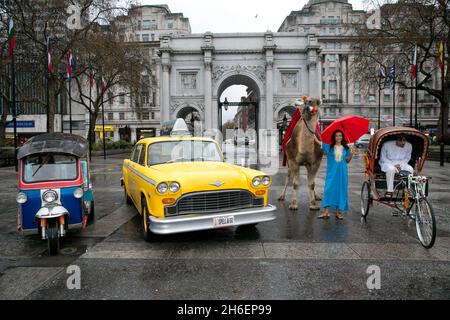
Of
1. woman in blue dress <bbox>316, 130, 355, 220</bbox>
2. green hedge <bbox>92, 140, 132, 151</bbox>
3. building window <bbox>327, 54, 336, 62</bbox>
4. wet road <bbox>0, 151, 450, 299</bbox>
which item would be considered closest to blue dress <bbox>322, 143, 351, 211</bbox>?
woman in blue dress <bbox>316, 130, 355, 220</bbox>

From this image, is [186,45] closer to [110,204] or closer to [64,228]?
[110,204]

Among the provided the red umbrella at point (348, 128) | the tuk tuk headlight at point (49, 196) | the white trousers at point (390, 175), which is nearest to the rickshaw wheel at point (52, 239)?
the tuk tuk headlight at point (49, 196)

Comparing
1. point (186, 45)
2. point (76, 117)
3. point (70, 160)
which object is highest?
point (186, 45)

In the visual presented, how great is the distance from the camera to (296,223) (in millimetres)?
7059

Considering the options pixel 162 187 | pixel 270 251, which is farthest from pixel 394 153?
pixel 162 187

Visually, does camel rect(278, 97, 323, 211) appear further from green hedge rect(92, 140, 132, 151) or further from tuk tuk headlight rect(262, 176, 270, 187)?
green hedge rect(92, 140, 132, 151)

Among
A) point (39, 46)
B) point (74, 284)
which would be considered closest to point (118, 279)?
point (74, 284)

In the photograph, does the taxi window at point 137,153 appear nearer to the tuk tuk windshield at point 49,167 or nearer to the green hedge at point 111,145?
the tuk tuk windshield at point 49,167

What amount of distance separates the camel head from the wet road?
7.83 ft

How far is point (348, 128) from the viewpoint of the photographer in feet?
24.8

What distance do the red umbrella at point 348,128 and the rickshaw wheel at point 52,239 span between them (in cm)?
549

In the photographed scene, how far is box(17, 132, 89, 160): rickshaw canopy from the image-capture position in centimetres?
577

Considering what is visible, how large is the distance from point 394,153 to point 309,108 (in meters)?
2.05
